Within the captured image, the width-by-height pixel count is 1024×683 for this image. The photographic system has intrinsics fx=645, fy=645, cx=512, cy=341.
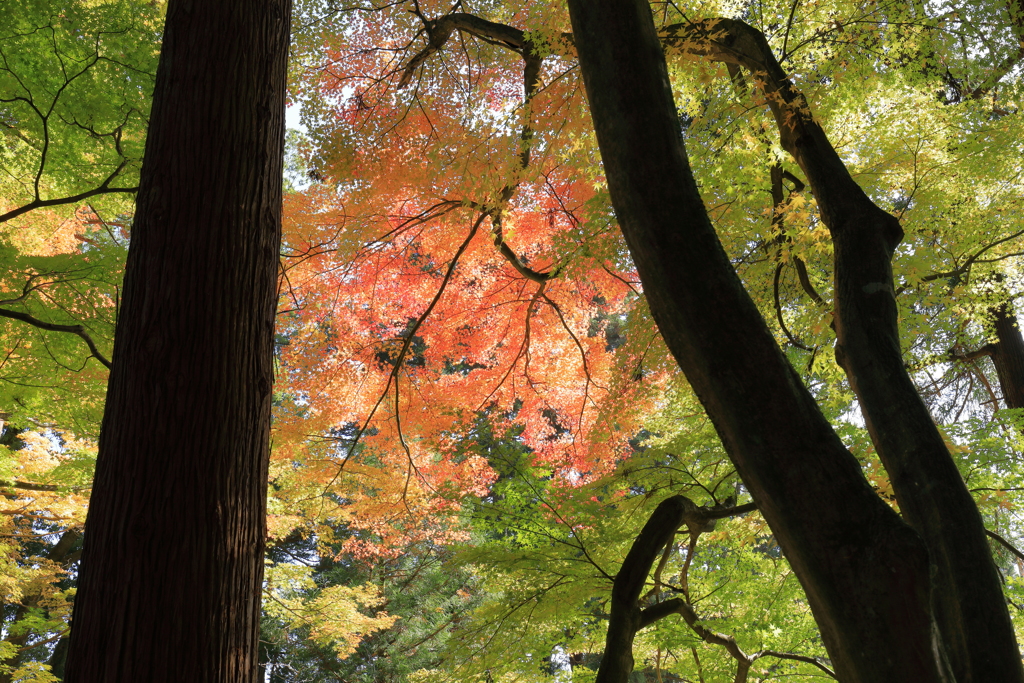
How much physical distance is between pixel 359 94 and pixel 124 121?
2.86 metres

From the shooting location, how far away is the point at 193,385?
160 cm

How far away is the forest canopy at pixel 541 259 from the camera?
4.60m

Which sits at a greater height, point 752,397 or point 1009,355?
point 1009,355

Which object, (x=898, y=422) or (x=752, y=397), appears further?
(x=898, y=422)

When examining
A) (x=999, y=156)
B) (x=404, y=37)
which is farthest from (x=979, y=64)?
(x=404, y=37)

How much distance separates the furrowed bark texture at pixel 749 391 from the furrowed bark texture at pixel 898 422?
0.75 meters

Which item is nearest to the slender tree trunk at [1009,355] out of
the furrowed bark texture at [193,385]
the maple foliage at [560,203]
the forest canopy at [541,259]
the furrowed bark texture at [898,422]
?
the forest canopy at [541,259]

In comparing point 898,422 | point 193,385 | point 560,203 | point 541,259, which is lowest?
point 193,385

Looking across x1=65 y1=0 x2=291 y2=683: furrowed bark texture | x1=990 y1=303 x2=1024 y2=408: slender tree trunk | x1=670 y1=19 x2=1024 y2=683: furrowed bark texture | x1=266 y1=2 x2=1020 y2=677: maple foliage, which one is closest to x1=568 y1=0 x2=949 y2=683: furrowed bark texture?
x1=670 y1=19 x2=1024 y2=683: furrowed bark texture

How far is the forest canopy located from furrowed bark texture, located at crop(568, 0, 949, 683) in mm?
128

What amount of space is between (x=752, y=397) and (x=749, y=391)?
0.06ft

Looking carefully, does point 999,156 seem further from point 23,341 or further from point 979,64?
point 23,341

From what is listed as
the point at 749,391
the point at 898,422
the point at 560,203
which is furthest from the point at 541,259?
the point at 749,391

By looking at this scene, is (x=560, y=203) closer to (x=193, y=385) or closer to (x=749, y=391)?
(x=749, y=391)
